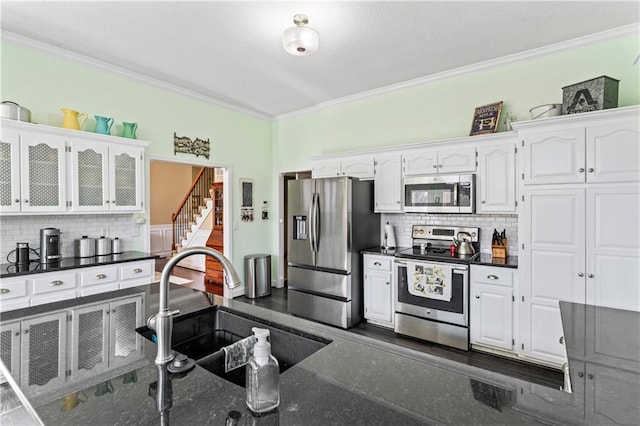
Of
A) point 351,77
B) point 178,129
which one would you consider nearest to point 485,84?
point 351,77

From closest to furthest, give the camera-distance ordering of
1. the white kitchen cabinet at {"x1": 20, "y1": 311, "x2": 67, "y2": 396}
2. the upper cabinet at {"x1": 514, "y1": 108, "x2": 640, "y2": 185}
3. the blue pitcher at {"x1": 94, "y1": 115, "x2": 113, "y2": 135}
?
the white kitchen cabinet at {"x1": 20, "y1": 311, "x2": 67, "y2": 396} → the upper cabinet at {"x1": 514, "y1": 108, "x2": 640, "y2": 185} → the blue pitcher at {"x1": 94, "y1": 115, "x2": 113, "y2": 135}

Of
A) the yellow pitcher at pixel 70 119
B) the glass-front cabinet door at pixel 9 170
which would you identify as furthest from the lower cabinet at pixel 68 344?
the yellow pitcher at pixel 70 119

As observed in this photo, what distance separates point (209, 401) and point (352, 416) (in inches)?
14.7

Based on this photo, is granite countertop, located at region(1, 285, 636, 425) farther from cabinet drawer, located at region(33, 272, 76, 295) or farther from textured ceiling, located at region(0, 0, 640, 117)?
textured ceiling, located at region(0, 0, 640, 117)

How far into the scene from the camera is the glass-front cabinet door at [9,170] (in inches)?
106

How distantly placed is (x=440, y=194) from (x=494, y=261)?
90 cm

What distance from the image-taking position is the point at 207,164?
4.65 meters

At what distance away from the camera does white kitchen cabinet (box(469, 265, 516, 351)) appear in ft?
9.67

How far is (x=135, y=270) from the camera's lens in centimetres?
330

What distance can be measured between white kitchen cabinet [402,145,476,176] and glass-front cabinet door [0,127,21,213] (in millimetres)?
3872

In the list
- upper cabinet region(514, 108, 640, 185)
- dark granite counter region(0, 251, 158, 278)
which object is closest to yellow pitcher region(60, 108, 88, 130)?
dark granite counter region(0, 251, 158, 278)

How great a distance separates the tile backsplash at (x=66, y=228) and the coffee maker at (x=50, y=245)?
0.59 feet

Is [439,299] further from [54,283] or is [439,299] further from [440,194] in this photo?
[54,283]

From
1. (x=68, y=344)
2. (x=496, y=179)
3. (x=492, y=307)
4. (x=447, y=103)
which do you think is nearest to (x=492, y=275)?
(x=492, y=307)
